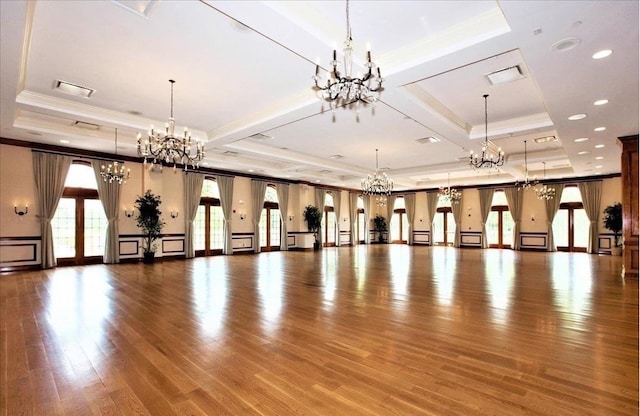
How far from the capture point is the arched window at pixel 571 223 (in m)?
15.4

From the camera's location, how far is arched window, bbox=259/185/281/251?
612 inches

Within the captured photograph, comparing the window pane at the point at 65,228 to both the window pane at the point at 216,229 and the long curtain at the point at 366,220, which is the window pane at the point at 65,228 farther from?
the long curtain at the point at 366,220

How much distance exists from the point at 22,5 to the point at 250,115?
429 cm

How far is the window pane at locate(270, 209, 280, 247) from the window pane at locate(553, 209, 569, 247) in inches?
530

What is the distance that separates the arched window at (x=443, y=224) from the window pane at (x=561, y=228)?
4.83 m

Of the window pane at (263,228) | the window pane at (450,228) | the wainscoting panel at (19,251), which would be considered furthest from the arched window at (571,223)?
the wainscoting panel at (19,251)

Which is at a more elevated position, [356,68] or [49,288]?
[356,68]

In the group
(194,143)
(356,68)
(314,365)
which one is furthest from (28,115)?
(314,365)

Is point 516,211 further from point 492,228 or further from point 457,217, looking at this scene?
point 457,217

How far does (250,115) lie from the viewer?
7.40 m

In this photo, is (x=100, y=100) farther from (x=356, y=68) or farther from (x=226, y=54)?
(x=356, y=68)

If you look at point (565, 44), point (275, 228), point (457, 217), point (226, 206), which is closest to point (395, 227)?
point (457, 217)

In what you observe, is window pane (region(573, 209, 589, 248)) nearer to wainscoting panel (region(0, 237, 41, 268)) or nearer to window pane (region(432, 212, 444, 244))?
window pane (region(432, 212, 444, 244))

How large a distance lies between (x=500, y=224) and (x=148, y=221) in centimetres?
1691
